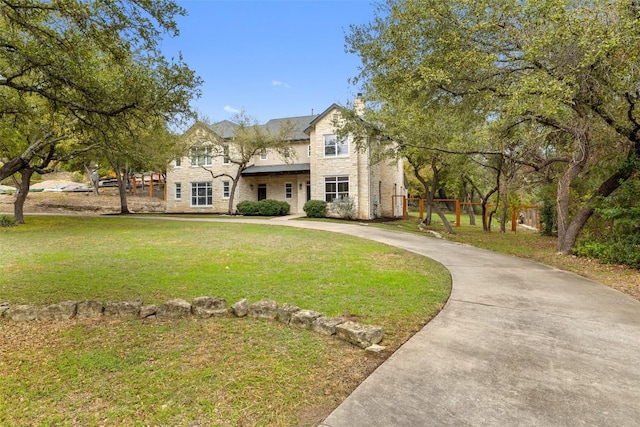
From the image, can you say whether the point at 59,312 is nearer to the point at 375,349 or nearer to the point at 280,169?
the point at 375,349

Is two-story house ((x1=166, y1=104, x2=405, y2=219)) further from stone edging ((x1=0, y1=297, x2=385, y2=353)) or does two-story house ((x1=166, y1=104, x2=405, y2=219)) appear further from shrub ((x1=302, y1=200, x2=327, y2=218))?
stone edging ((x1=0, y1=297, x2=385, y2=353))

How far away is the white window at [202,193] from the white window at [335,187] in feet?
A: 32.7

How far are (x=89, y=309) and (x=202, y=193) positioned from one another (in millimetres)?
24907

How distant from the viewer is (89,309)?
4781mm

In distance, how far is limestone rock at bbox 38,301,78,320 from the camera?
4.70 m

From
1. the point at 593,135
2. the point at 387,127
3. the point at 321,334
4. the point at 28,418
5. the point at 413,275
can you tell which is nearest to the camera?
the point at 28,418

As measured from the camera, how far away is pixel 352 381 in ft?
10.1

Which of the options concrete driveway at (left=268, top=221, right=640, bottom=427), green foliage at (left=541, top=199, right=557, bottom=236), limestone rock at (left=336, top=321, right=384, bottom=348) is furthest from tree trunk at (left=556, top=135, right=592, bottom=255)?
limestone rock at (left=336, top=321, right=384, bottom=348)

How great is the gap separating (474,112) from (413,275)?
20.9ft

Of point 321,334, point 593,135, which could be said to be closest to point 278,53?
point 593,135

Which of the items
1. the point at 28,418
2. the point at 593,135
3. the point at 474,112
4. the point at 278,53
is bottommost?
the point at 28,418

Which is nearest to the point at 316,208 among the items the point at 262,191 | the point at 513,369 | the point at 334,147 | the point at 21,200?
the point at 334,147

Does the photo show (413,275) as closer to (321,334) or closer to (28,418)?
(321,334)

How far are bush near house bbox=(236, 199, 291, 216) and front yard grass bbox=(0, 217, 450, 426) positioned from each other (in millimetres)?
16032
